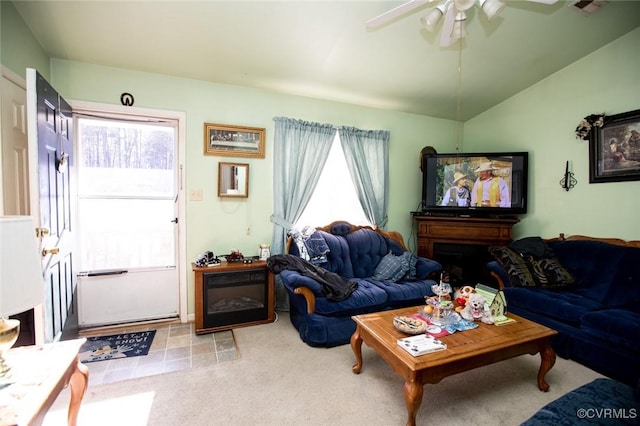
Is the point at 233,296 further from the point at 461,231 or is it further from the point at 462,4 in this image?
the point at 462,4

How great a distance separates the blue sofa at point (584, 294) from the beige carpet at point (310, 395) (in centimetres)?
19

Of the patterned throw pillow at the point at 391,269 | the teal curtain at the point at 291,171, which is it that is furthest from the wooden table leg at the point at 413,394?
the teal curtain at the point at 291,171

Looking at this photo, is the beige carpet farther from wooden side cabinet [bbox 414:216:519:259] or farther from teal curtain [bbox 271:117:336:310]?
wooden side cabinet [bbox 414:216:519:259]

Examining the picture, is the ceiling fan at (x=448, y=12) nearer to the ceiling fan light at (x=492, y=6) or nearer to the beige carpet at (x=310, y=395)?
the ceiling fan light at (x=492, y=6)

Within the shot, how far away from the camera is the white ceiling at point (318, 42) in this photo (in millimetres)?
2168

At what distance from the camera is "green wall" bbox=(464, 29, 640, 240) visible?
8.97 ft

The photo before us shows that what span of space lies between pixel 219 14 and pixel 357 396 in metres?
2.94

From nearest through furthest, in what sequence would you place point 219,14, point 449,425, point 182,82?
point 449,425 → point 219,14 → point 182,82

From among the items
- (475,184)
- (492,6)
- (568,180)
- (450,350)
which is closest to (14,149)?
(450,350)

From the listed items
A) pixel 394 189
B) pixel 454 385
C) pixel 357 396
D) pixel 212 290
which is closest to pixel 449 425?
pixel 454 385

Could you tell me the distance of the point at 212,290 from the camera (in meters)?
2.82

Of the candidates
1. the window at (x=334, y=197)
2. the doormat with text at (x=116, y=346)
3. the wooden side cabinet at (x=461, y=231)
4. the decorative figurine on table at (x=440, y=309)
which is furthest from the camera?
the window at (x=334, y=197)

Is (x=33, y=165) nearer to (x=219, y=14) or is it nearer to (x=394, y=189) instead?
(x=219, y=14)

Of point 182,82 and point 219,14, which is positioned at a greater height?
point 219,14
